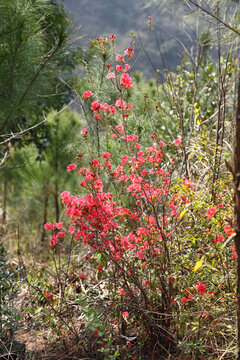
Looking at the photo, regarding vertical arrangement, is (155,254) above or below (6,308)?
above

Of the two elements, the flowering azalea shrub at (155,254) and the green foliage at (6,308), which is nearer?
the flowering azalea shrub at (155,254)

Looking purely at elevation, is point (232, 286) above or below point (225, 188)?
below

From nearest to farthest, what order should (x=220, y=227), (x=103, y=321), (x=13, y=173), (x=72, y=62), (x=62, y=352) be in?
1. (x=220, y=227)
2. (x=103, y=321)
3. (x=62, y=352)
4. (x=13, y=173)
5. (x=72, y=62)

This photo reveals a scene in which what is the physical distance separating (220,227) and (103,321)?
84 centimetres

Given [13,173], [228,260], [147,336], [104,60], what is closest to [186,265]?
[228,260]

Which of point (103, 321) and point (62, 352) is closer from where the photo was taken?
point (103, 321)

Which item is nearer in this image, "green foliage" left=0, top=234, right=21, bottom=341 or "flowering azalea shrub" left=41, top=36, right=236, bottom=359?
"flowering azalea shrub" left=41, top=36, right=236, bottom=359

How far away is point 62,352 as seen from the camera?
7.90 feet

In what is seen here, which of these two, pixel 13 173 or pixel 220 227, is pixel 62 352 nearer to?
pixel 220 227

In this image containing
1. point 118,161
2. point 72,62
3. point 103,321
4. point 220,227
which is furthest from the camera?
point 72,62

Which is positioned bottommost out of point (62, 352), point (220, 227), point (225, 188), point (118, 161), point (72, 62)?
point (62, 352)

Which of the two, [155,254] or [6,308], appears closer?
[155,254]

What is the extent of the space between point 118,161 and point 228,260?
4.27ft

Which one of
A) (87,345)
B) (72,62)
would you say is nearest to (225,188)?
(87,345)
